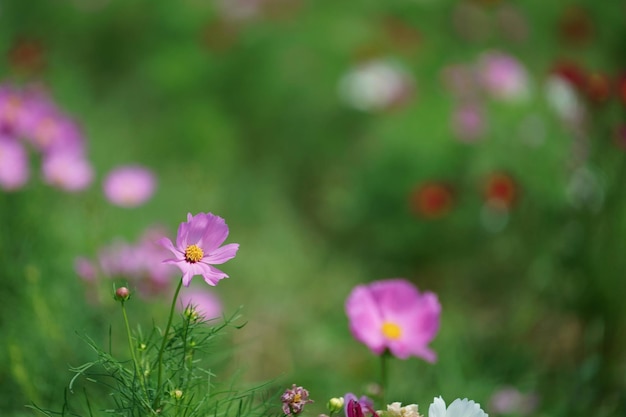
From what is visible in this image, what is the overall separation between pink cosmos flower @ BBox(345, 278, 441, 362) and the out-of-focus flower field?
1.04 feet

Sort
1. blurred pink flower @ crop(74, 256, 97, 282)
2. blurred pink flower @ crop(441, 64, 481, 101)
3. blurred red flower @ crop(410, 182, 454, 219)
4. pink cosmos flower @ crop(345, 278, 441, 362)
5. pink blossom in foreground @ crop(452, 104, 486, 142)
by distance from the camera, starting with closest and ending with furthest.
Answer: pink cosmos flower @ crop(345, 278, 441, 362), blurred pink flower @ crop(74, 256, 97, 282), blurred red flower @ crop(410, 182, 454, 219), pink blossom in foreground @ crop(452, 104, 486, 142), blurred pink flower @ crop(441, 64, 481, 101)

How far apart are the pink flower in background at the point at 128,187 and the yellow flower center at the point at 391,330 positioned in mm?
759

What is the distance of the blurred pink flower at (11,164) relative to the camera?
5.00 feet

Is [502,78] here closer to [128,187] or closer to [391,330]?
[128,187]

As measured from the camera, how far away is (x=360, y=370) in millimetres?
1821

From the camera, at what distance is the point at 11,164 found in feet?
5.04

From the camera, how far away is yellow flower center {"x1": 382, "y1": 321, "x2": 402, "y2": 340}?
1.18m

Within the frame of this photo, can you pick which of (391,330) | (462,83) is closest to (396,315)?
(391,330)

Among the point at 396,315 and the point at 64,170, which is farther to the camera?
the point at 64,170

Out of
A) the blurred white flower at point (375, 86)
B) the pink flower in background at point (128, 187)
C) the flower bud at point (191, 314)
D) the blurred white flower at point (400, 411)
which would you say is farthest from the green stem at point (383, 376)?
the blurred white flower at point (375, 86)

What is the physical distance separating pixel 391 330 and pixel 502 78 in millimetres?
1626

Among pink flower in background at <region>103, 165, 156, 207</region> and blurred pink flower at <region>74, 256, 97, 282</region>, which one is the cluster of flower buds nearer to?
pink flower in background at <region>103, 165, 156, 207</region>

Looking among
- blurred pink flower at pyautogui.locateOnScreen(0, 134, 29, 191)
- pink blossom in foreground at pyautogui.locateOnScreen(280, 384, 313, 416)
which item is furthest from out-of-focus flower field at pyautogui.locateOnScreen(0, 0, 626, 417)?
pink blossom in foreground at pyautogui.locateOnScreen(280, 384, 313, 416)

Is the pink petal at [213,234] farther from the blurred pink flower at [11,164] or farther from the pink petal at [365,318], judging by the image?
the blurred pink flower at [11,164]
